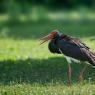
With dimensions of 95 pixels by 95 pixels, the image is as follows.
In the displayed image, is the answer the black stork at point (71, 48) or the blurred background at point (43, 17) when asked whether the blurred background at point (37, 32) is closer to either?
the blurred background at point (43, 17)

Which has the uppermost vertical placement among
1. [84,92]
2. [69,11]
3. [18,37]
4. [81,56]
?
[69,11]

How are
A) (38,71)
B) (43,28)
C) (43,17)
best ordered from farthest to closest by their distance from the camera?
(43,17) → (43,28) → (38,71)

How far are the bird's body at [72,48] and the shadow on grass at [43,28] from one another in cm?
1016

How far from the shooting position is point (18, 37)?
2405 cm

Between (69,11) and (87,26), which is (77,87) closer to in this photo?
(87,26)

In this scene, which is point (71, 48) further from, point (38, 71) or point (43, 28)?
point (43, 28)

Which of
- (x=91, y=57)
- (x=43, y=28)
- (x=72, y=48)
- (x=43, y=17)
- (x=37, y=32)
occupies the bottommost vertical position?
(x=91, y=57)

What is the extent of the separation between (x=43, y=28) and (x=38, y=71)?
42.9ft

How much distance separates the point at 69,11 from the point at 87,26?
273 inches

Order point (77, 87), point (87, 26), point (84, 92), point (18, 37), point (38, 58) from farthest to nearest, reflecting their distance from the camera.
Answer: point (87, 26)
point (18, 37)
point (38, 58)
point (77, 87)
point (84, 92)

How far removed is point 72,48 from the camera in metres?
13.4

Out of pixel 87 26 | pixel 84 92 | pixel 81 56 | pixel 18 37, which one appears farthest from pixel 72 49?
pixel 87 26

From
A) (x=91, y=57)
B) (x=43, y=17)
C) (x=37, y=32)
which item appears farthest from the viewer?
(x=43, y=17)

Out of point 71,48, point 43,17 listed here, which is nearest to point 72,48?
point 71,48
